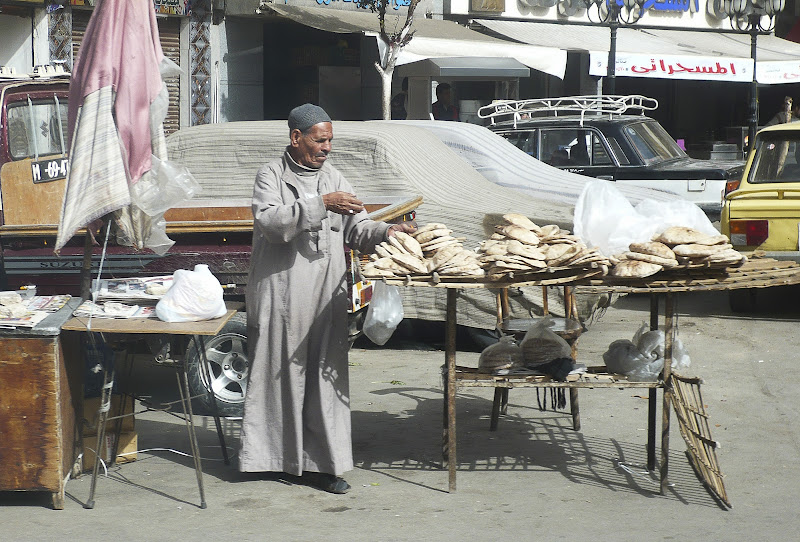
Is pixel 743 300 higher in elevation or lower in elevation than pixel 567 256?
lower

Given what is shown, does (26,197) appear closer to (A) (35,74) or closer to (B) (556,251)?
(A) (35,74)

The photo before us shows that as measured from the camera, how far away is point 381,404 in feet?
21.0

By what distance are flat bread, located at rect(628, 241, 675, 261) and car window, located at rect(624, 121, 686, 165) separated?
6.58 meters

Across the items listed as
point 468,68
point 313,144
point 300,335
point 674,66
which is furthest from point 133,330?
point 674,66

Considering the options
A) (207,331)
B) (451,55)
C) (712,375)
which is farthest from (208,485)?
(451,55)

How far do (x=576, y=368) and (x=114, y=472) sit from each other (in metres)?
2.31

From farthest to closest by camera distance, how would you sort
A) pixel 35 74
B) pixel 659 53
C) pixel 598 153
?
pixel 659 53
pixel 598 153
pixel 35 74

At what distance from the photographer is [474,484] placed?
490 cm

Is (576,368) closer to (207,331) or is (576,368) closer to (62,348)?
(207,331)

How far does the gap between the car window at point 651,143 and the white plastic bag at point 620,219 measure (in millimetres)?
6065

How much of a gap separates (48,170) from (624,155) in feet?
19.9

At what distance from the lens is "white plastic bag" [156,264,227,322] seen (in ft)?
15.2

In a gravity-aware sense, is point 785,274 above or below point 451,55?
below

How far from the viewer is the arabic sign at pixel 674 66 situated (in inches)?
748
